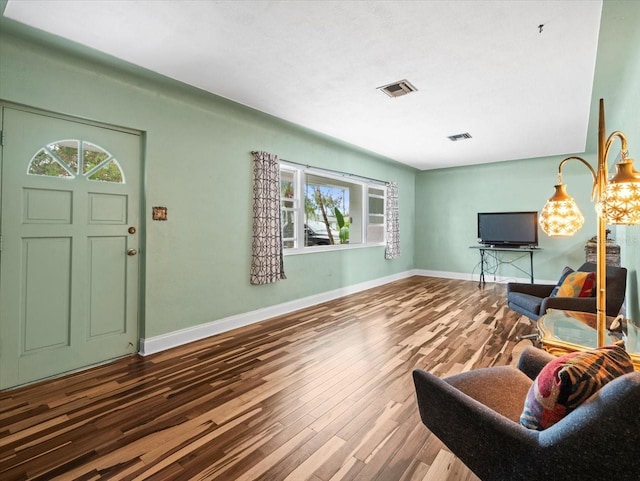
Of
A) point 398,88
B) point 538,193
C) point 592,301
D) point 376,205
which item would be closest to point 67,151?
point 398,88

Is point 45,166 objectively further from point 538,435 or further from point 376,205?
point 376,205

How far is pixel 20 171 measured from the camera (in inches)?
93.2

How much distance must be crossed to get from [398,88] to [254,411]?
306cm

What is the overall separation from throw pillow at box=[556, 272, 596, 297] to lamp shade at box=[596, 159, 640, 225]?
91.1 inches

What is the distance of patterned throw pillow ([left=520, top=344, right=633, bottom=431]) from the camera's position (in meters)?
0.91

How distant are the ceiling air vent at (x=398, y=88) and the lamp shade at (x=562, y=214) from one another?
1881 mm

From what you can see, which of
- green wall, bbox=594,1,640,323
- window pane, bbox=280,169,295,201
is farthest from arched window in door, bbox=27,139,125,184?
green wall, bbox=594,1,640,323

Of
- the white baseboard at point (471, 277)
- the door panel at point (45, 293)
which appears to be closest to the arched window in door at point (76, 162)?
the door panel at point (45, 293)

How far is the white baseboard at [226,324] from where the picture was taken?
10.0ft

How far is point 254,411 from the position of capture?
207cm

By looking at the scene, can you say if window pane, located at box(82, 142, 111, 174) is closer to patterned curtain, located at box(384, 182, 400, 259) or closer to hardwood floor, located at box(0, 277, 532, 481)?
hardwood floor, located at box(0, 277, 532, 481)

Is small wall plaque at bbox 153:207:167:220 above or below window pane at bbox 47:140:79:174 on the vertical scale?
below

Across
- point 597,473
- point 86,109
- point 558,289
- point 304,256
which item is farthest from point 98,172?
point 558,289

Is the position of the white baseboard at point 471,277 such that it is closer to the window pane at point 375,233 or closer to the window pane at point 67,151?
the window pane at point 375,233
